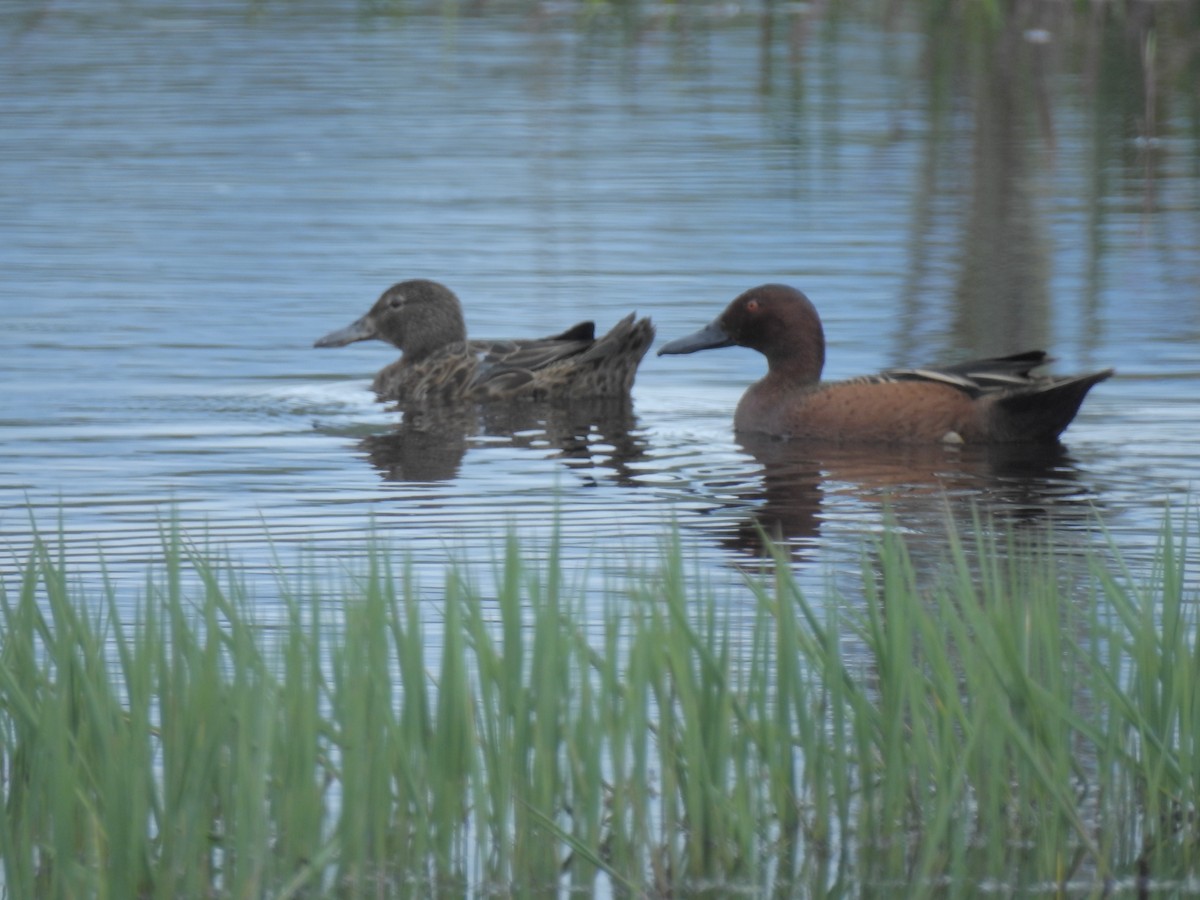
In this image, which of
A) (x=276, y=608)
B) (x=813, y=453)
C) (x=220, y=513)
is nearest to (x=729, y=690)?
(x=276, y=608)

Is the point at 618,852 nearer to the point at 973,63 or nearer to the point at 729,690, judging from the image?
the point at 729,690

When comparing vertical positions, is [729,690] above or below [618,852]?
above

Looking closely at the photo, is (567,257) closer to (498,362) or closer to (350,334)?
(350,334)

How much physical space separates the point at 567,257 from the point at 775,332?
15.7ft

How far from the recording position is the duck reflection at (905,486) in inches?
322

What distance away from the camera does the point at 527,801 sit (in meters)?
4.27

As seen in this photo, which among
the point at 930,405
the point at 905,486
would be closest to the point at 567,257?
the point at 930,405

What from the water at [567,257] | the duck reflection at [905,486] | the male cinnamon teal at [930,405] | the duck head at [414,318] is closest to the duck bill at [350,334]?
the duck head at [414,318]

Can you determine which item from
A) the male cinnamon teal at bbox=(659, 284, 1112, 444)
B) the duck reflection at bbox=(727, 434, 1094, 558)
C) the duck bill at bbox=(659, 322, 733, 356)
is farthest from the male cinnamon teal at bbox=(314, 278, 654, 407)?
the duck reflection at bbox=(727, 434, 1094, 558)

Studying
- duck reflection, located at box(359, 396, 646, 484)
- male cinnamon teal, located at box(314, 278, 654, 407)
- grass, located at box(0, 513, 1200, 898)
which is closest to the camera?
grass, located at box(0, 513, 1200, 898)

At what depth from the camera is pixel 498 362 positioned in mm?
11523

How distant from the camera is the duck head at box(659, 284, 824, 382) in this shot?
10.7 m

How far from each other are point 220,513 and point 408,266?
7076mm

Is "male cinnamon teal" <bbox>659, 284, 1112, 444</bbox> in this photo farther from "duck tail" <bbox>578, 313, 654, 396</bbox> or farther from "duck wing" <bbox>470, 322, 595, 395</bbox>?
→ "duck wing" <bbox>470, 322, 595, 395</bbox>
